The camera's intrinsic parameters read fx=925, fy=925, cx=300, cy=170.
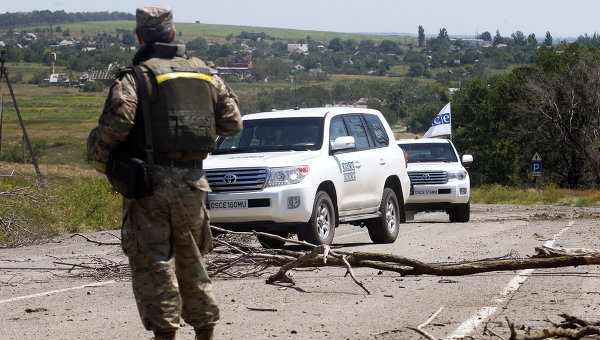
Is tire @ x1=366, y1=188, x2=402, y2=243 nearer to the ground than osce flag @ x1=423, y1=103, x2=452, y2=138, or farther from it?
farther from it

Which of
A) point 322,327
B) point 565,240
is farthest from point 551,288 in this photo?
point 565,240

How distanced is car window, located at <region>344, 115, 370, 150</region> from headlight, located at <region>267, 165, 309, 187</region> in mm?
1857

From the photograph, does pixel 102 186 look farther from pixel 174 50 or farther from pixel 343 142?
pixel 174 50

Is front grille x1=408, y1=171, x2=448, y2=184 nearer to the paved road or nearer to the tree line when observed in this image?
the paved road

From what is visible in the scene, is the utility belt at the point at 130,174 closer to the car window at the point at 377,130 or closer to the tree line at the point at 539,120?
the car window at the point at 377,130

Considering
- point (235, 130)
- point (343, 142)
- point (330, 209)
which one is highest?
point (235, 130)

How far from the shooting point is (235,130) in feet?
17.8

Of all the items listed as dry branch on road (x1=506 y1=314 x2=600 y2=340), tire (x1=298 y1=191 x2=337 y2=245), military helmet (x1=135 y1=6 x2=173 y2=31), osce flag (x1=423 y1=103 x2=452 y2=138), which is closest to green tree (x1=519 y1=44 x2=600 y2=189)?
osce flag (x1=423 y1=103 x2=452 y2=138)

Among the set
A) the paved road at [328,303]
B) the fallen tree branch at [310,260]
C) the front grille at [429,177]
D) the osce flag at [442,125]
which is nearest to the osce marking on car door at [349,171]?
the paved road at [328,303]

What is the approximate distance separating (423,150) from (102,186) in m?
7.28

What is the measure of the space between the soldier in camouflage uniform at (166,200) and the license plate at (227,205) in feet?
19.7

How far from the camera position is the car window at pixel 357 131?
43.2 ft

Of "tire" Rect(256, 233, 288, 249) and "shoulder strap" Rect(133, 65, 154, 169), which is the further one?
"tire" Rect(256, 233, 288, 249)

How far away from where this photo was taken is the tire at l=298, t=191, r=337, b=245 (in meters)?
11.4
